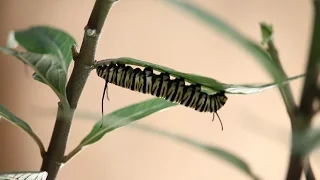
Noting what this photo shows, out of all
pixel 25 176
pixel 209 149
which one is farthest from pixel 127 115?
pixel 209 149

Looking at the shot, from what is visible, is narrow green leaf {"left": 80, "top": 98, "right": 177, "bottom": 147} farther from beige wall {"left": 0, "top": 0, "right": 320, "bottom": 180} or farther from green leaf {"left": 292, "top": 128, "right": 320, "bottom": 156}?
beige wall {"left": 0, "top": 0, "right": 320, "bottom": 180}

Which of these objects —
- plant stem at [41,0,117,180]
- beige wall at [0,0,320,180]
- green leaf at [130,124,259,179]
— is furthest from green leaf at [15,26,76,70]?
beige wall at [0,0,320,180]

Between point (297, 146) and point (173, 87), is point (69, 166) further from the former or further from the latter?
point (297, 146)

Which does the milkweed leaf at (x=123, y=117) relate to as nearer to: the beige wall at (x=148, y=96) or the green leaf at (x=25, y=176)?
the green leaf at (x=25, y=176)

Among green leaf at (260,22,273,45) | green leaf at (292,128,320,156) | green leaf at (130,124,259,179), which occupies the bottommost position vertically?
green leaf at (130,124,259,179)

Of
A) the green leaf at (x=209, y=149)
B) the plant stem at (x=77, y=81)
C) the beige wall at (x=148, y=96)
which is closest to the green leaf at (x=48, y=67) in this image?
the plant stem at (x=77, y=81)

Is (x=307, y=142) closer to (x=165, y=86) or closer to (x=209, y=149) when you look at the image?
(x=209, y=149)
